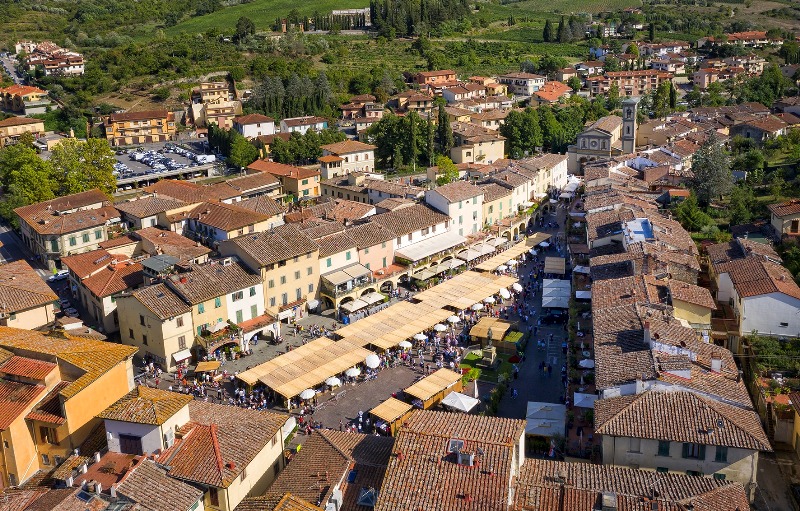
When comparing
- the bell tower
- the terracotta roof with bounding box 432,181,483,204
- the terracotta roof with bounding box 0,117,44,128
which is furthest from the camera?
the terracotta roof with bounding box 0,117,44,128

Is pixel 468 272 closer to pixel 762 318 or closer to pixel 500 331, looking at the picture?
pixel 500 331

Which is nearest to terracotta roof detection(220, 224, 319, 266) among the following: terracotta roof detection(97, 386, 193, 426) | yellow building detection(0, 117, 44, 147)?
terracotta roof detection(97, 386, 193, 426)

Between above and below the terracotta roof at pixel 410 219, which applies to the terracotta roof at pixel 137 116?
above

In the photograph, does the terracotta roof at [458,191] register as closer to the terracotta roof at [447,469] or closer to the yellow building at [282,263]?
the yellow building at [282,263]

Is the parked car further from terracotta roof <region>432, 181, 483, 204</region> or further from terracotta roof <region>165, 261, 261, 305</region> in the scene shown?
terracotta roof <region>432, 181, 483, 204</region>

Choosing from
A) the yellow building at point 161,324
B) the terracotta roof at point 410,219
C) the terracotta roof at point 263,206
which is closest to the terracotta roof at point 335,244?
the terracotta roof at point 410,219

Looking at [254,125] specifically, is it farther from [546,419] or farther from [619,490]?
[619,490]

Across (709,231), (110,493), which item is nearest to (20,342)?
(110,493)

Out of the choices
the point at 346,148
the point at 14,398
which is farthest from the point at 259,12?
the point at 14,398
